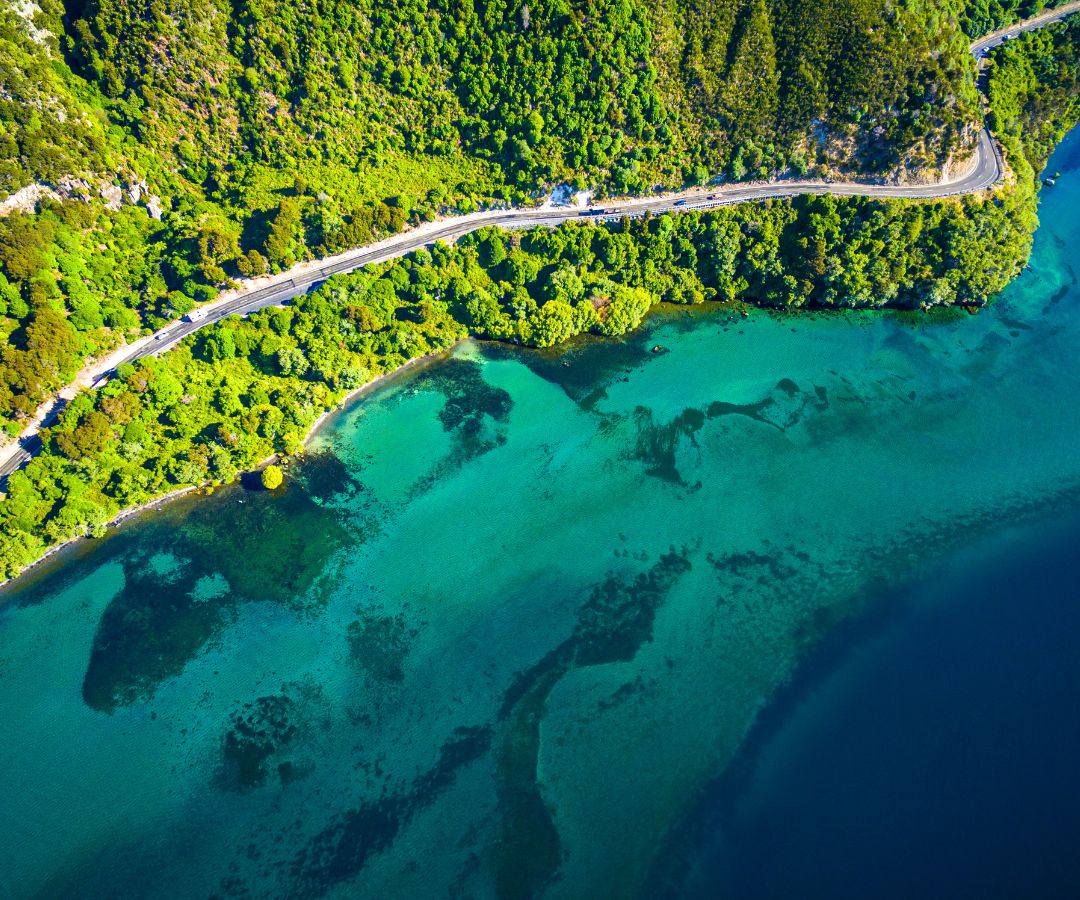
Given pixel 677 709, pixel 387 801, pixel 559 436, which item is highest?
pixel 559 436

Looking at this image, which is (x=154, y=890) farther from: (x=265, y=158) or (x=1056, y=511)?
(x=1056, y=511)

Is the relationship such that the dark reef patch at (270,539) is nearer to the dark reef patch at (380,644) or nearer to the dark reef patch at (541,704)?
the dark reef patch at (380,644)

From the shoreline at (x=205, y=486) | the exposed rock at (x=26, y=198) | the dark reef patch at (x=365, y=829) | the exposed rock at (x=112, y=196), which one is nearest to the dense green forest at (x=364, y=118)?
the exposed rock at (x=112, y=196)

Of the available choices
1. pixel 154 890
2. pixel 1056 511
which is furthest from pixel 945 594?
pixel 154 890

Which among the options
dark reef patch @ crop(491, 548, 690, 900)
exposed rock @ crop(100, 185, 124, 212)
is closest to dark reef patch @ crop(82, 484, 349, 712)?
dark reef patch @ crop(491, 548, 690, 900)

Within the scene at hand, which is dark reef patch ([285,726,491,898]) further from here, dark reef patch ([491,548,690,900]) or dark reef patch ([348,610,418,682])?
dark reef patch ([348,610,418,682])

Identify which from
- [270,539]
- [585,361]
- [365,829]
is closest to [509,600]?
[365,829]
